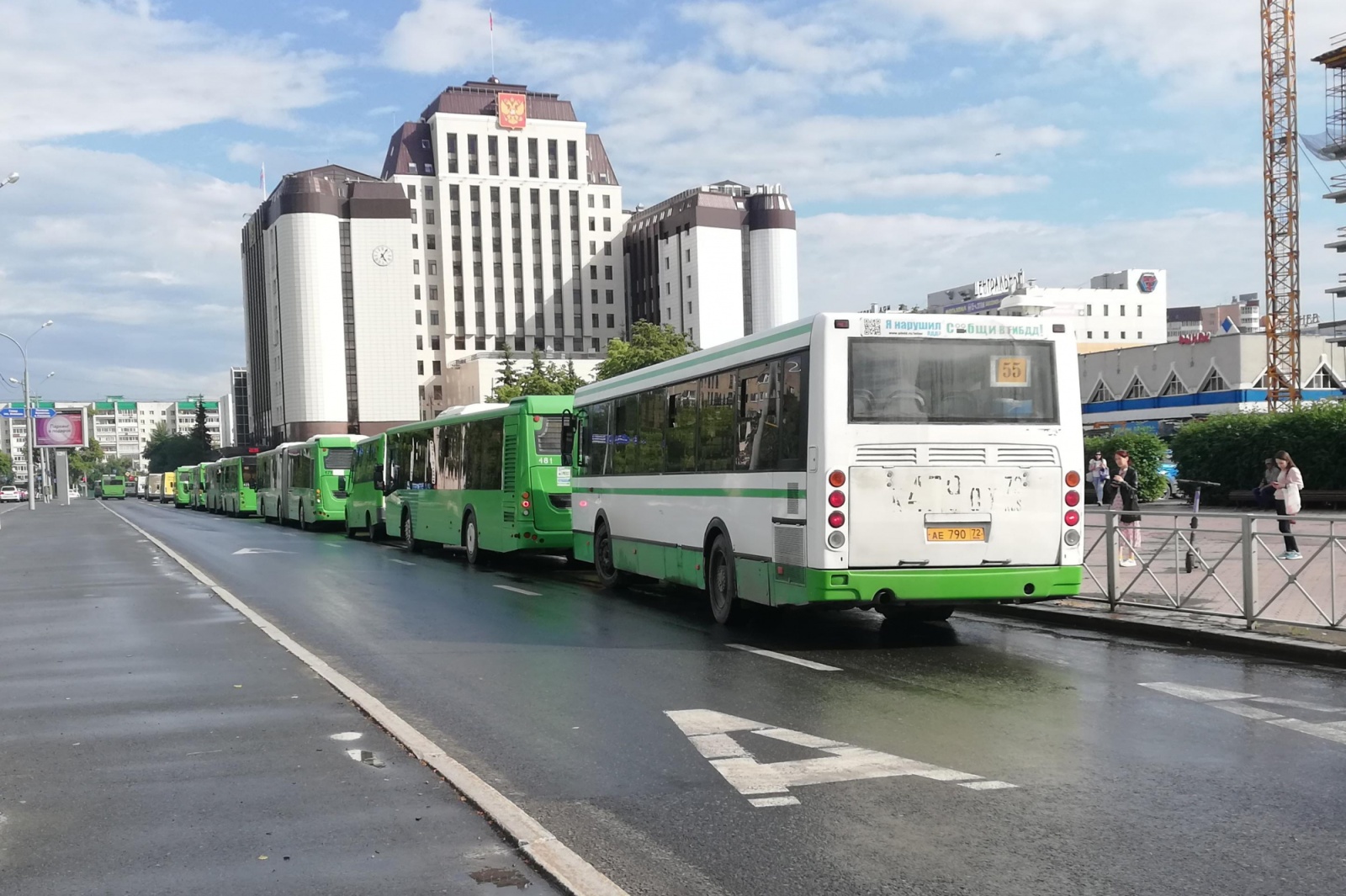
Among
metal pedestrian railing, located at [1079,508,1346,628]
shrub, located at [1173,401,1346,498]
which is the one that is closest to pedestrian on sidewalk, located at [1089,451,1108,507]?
shrub, located at [1173,401,1346,498]

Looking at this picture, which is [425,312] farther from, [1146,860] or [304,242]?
[1146,860]

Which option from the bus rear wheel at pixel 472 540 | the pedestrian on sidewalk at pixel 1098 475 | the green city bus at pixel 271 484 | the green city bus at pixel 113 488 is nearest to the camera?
the bus rear wheel at pixel 472 540

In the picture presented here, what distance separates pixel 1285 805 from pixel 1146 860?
1.17m

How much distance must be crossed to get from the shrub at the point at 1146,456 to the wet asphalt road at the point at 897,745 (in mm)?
26673

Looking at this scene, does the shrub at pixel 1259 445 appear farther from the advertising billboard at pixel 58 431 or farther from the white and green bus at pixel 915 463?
the advertising billboard at pixel 58 431

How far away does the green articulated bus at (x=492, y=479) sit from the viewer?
68.4 ft

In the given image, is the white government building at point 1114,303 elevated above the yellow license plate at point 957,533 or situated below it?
above

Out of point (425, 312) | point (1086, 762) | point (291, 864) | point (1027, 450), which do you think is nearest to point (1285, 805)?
point (1086, 762)

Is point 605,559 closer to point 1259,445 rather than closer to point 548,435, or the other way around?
point 548,435

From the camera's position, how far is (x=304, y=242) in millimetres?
122250

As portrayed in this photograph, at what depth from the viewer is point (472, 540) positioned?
23266mm

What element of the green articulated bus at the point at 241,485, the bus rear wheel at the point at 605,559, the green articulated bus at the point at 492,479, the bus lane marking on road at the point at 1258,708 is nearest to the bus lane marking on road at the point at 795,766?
the bus lane marking on road at the point at 1258,708

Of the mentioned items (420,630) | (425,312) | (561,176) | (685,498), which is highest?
(561,176)

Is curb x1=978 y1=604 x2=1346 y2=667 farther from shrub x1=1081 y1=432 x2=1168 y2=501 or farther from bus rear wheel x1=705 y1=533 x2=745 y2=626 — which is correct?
shrub x1=1081 y1=432 x2=1168 y2=501
